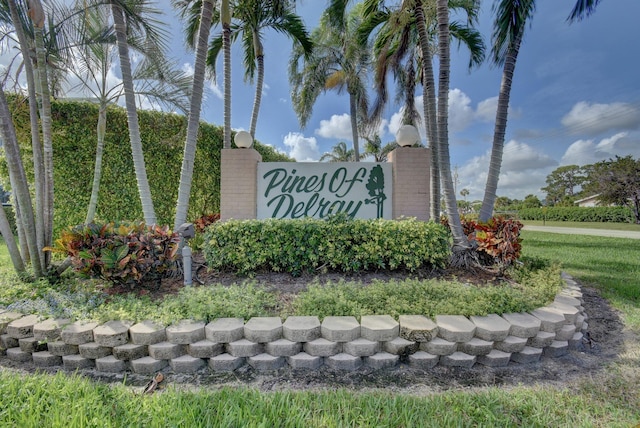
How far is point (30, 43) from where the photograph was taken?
400 centimetres

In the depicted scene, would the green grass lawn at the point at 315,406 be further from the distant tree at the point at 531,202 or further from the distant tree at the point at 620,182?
the distant tree at the point at 531,202

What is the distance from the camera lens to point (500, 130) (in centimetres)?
493

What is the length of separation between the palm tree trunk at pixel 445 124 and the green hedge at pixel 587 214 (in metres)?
29.3

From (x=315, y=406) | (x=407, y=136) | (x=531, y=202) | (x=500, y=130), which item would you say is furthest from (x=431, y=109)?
(x=531, y=202)

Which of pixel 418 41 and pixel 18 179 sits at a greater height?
pixel 418 41

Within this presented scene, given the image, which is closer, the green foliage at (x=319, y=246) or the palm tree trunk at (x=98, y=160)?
→ the green foliage at (x=319, y=246)

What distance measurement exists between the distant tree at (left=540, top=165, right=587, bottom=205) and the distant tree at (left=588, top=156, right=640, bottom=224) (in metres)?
26.6

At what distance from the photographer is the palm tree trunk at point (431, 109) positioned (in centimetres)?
495

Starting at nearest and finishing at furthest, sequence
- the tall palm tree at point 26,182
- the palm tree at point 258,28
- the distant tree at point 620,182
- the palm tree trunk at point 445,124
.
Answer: the tall palm tree at point 26,182, the palm tree trunk at point 445,124, the palm tree at point 258,28, the distant tree at point 620,182

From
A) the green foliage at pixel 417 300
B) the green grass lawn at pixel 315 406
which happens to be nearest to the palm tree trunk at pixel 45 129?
the green grass lawn at pixel 315 406

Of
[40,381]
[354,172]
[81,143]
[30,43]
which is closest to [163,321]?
[40,381]

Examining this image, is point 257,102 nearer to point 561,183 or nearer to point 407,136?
point 407,136

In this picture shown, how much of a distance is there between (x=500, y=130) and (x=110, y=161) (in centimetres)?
764

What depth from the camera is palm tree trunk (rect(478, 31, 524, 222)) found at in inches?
190
